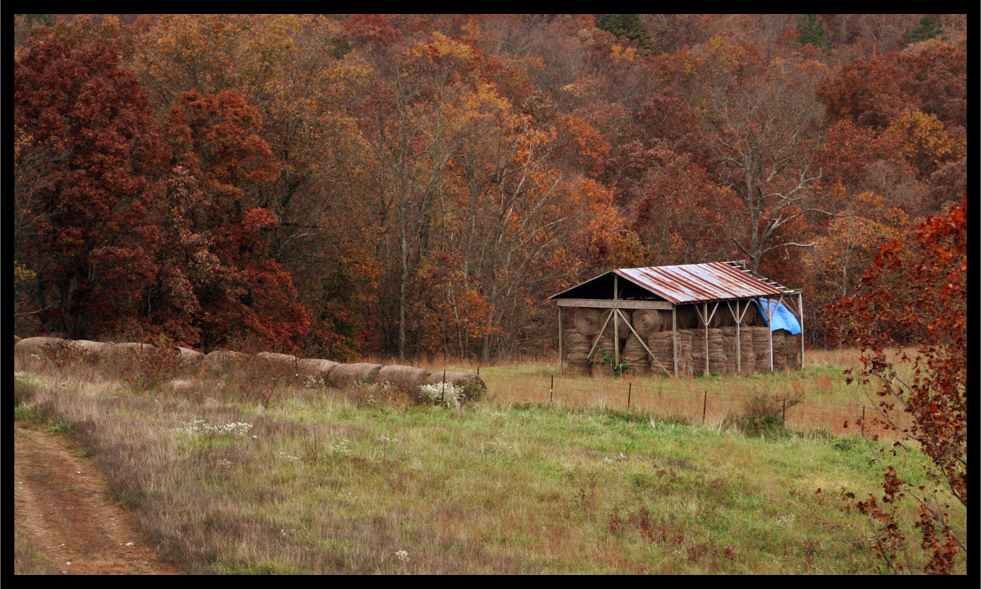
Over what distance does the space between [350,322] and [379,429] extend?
21.2 m

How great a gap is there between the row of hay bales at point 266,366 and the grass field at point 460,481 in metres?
0.76

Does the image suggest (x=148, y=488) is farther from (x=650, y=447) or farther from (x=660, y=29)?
(x=660, y=29)

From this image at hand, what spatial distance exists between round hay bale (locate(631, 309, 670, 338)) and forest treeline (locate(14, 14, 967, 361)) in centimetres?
962

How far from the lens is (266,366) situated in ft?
64.1

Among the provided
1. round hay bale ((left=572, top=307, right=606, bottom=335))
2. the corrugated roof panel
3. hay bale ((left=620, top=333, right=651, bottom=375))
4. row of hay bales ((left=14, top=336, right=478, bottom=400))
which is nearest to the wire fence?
hay bale ((left=620, top=333, right=651, bottom=375))

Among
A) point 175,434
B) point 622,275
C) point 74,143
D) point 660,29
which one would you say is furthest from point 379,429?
point 660,29

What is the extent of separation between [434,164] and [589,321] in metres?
14.4

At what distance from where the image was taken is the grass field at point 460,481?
895 cm

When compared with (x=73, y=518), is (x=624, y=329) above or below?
above

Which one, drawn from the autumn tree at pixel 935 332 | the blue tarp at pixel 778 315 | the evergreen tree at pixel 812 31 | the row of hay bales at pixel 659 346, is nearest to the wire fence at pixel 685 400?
the row of hay bales at pixel 659 346

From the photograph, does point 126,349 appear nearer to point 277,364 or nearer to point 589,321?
point 277,364

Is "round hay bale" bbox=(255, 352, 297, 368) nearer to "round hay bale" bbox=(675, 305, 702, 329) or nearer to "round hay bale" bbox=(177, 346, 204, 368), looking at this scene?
"round hay bale" bbox=(177, 346, 204, 368)

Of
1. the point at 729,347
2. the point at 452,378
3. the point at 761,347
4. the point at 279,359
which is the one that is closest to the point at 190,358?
the point at 279,359

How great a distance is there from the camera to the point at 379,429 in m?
14.8
